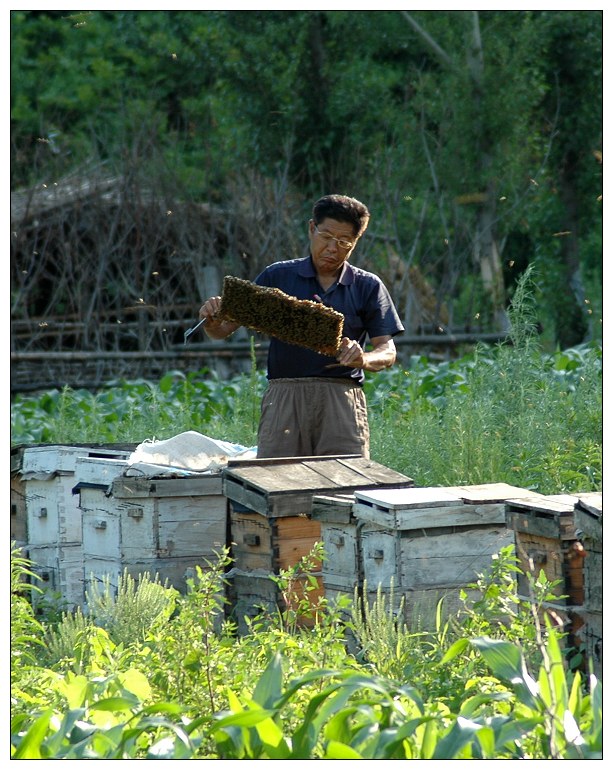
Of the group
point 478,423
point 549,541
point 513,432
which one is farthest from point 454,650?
point 513,432

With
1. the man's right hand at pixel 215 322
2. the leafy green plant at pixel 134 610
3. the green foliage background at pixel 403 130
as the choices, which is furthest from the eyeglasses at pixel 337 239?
the green foliage background at pixel 403 130

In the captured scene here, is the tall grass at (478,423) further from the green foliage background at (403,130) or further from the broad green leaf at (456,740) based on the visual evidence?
the green foliage background at (403,130)

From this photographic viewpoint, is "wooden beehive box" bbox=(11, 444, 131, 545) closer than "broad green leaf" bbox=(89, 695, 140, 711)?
No

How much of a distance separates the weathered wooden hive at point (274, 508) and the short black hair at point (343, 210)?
1.09 metres

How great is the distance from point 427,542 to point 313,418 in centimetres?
128

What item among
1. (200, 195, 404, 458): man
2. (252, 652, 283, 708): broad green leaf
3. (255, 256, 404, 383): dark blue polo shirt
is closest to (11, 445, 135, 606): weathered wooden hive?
(200, 195, 404, 458): man

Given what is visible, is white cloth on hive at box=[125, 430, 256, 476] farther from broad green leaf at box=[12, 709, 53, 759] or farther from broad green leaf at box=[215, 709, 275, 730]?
broad green leaf at box=[215, 709, 275, 730]

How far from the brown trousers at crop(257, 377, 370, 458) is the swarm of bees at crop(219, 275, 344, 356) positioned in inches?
15.8

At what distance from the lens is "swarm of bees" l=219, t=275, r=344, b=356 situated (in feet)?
15.9

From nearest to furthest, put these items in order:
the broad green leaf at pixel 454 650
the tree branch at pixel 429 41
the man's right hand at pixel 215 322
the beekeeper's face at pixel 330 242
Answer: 1. the broad green leaf at pixel 454 650
2. the man's right hand at pixel 215 322
3. the beekeeper's face at pixel 330 242
4. the tree branch at pixel 429 41

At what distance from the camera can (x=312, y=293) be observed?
538 centimetres

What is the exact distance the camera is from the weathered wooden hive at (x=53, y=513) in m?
5.98

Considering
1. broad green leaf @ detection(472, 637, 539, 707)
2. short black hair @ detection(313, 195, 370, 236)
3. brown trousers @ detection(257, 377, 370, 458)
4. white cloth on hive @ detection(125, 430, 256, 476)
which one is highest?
short black hair @ detection(313, 195, 370, 236)
